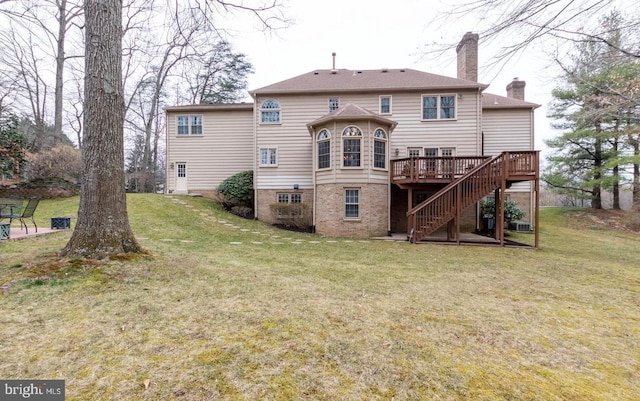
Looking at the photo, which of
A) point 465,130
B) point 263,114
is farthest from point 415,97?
point 263,114

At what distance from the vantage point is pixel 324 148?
1231 centimetres

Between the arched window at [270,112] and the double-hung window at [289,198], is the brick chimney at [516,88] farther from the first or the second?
the double-hung window at [289,198]

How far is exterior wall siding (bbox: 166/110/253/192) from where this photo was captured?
51.0ft

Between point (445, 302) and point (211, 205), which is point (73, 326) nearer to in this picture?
point (445, 302)

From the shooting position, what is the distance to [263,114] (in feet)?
47.4

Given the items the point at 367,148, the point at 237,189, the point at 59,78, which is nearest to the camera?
the point at 367,148

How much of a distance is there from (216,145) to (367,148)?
8983 millimetres

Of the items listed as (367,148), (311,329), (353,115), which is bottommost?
(311,329)

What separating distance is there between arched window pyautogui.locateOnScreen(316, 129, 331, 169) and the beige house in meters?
0.04

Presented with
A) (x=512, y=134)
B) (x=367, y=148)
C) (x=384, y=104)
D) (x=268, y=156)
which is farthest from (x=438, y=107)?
(x=268, y=156)

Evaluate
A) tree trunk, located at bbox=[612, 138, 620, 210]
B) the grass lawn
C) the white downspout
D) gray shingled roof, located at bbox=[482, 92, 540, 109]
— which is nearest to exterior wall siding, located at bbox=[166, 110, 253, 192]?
the white downspout

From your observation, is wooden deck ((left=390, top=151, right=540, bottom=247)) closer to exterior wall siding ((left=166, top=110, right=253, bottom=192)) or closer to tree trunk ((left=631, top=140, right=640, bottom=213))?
exterior wall siding ((left=166, top=110, right=253, bottom=192))

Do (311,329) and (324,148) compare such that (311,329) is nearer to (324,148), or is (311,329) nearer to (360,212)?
(360,212)

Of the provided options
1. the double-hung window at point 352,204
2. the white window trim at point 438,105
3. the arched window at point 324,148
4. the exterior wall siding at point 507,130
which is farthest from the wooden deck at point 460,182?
the exterior wall siding at point 507,130
